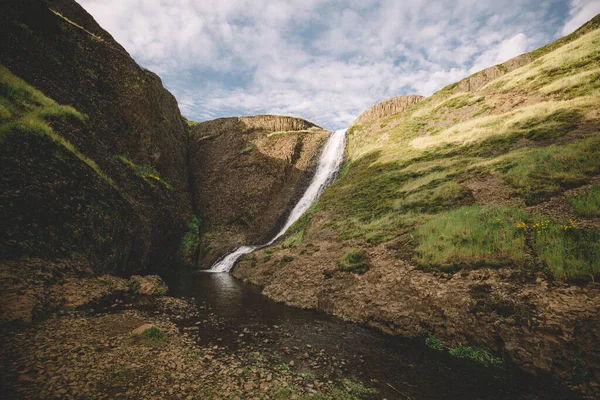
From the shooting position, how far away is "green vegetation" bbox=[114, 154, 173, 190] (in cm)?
2328

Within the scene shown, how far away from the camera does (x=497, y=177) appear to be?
1579 centimetres

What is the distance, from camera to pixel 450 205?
15.8 meters

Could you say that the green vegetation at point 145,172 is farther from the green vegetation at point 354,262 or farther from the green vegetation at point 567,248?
the green vegetation at point 567,248

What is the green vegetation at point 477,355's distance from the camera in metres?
7.05

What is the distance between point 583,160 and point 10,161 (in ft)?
86.6

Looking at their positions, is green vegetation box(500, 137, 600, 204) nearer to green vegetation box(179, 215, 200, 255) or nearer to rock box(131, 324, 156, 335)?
rock box(131, 324, 156, 335)

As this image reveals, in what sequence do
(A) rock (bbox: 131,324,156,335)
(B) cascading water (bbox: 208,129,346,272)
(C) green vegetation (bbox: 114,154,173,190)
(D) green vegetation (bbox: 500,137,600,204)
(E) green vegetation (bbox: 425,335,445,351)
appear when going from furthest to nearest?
(B) cascading water (bbox: 208,129,346,272)
(C) green vegetation (bbox: 114,154,173,190)
(D) green vegetation (bbox: 500,137,600,204)
(E) green vegetation (bbox: 425,335,445,351)
(A) rock (bbox: 131,324,156,335)

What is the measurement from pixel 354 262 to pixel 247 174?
28982 mm

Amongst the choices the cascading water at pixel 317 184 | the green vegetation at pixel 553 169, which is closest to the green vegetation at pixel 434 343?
the green vegetation at pixel 553 169

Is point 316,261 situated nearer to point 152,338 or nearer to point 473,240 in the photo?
point 473,240

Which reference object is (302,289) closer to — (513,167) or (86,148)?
(513,167)

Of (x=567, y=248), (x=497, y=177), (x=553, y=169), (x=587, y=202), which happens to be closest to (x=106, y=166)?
(x=567, y=248)

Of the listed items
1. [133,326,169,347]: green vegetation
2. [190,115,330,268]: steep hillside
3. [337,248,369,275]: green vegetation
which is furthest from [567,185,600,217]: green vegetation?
[190,115,330,268]: steep hillside

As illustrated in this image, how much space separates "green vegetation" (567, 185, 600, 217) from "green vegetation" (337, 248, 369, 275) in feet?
29.2
